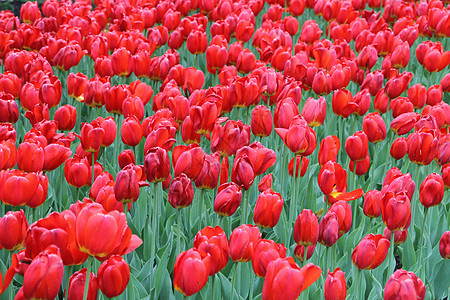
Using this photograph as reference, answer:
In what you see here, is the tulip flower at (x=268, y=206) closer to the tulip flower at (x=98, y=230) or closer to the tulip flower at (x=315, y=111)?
the tulip flower at (x=98, y=230)

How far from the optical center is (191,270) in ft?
4.89

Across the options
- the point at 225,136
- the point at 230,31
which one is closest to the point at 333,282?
the point at 225,136

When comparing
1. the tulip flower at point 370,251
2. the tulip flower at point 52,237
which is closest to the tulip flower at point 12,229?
the tulip flower at point 52,237

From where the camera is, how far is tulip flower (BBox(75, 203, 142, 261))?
1.42m

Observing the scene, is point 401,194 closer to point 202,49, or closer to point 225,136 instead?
point 225,136

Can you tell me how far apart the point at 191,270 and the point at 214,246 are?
112 mm

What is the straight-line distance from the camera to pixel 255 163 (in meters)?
2.10

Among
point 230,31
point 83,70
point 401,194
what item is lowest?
point 83,70

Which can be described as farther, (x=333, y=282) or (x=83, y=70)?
(x=83, y=70)

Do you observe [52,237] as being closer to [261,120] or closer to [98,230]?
[98,230]

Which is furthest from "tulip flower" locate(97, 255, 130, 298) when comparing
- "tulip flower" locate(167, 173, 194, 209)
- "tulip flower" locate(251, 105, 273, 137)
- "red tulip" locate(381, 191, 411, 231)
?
"tulip flower" locate(251, 105, 273, 137)

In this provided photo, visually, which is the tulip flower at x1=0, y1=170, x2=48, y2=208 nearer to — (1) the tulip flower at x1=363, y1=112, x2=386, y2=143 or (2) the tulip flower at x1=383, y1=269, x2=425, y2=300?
(2) the tulip flower at x1=383, y1=269, x2=425, y2=300

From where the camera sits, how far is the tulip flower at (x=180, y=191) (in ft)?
6.26

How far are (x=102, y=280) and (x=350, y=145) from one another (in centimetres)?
125
